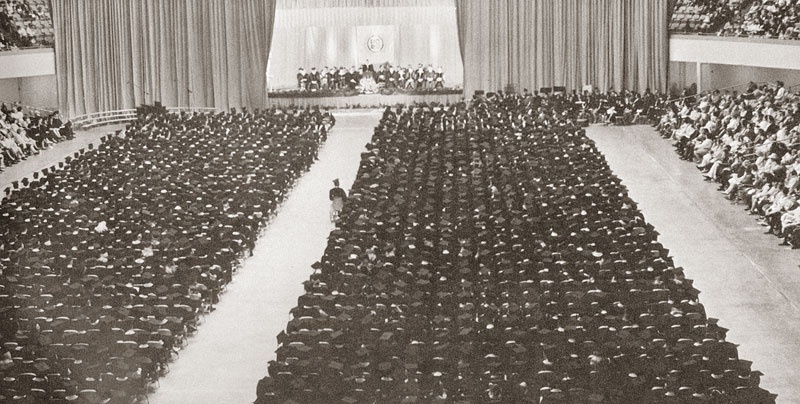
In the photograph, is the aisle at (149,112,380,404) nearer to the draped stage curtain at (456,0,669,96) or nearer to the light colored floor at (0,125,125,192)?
the light colored floor at (0,125,125,192)

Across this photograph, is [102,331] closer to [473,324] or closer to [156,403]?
[156,403]

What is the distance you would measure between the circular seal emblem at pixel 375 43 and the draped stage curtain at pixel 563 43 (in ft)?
8.53

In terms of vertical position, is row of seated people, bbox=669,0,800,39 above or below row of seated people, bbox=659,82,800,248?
above

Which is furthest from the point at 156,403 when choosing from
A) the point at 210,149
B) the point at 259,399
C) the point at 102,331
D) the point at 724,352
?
the point at 210,149

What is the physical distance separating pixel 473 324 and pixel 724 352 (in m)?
2.78

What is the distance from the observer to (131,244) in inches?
735

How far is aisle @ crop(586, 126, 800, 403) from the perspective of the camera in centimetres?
1520

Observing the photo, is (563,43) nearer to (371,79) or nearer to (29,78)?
(371,79)

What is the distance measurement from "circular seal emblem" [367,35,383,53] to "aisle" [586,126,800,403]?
1142 centimetres

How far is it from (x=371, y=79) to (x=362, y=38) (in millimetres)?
2074

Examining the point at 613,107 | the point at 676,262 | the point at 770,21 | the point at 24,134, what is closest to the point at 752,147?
the point at 676,262

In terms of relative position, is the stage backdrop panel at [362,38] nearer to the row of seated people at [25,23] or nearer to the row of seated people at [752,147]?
the row of seated people at [25,23]

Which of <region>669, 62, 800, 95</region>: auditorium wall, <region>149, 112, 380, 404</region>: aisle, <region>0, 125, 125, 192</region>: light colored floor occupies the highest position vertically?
<region>669, 62, 800, 95</region>: auditorium wall

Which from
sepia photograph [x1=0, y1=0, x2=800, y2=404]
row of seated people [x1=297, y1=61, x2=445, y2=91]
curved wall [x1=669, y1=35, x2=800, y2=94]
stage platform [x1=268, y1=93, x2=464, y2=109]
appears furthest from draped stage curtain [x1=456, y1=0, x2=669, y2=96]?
stage platform [x1=268, y1=93, x2=464, y2=109]
